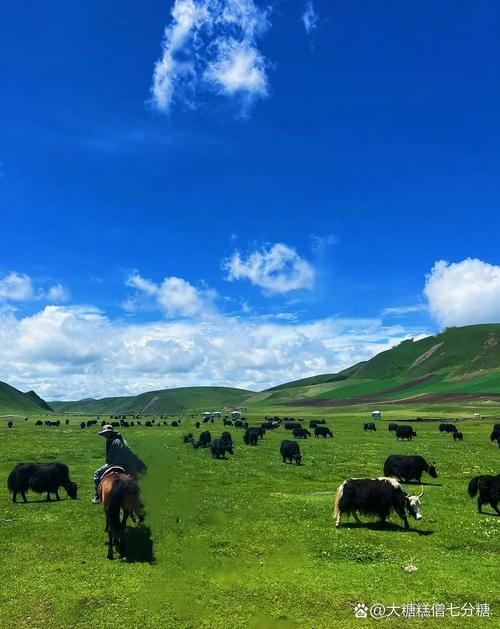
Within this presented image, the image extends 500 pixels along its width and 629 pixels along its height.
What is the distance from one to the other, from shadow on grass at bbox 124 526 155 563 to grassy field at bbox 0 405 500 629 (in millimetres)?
38

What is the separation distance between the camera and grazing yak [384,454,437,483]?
29.0 meters

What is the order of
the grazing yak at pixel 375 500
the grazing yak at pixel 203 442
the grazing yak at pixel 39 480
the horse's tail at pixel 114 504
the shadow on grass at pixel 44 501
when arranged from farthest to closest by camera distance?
1. the grazing yak at pixel 203 442
2. the grazing yak at pixel 39 480
3. the shadow on grass at pixel 44 501
4. the grazing yak at pixel 375 500
5. the horse's tail at pixel 114 504

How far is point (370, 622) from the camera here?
11.0m

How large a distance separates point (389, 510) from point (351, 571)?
5674 millimetres

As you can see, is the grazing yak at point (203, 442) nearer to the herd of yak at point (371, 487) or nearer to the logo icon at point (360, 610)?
the herd of yak at point (371, 487)

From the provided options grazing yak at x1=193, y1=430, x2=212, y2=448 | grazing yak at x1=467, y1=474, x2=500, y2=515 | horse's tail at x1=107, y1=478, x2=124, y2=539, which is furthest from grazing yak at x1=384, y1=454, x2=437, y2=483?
grazing yak at x1=193, y1=430, x2=212, y2=448

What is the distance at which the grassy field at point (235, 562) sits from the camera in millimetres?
11453

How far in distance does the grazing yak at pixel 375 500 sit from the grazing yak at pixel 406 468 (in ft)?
33.9

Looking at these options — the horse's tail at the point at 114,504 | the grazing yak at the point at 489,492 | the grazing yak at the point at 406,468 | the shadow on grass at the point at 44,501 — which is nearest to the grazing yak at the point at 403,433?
the grazing yak at the point at 406,468

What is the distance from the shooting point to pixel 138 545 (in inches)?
647

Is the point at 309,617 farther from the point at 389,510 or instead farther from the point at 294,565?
the point at 389,510

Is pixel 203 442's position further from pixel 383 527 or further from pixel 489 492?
pixel 383 527

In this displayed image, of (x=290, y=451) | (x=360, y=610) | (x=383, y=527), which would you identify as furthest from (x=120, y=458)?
(x=290, y=451)

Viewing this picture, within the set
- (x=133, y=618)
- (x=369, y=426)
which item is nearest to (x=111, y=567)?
(x=133, y=618)
